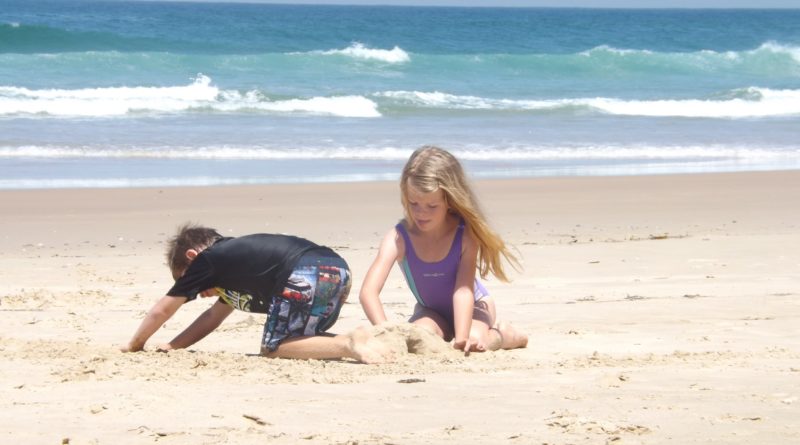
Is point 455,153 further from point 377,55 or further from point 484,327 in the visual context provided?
point 377,55

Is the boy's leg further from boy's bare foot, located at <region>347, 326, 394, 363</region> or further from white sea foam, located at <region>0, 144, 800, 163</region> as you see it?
white sea foam, located at <region>0, 144, 800, 163</region>

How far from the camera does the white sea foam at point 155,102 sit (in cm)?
2052

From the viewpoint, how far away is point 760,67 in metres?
→ 39.2

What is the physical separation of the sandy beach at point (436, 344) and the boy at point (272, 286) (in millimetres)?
119

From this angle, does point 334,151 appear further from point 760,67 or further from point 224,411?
point 760,67

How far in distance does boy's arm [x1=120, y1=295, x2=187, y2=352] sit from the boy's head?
0.49 feet

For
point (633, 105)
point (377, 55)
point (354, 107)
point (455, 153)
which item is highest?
point (377, 55)

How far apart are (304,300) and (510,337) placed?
0.93 meters

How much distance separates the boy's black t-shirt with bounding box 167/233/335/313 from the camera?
4.41 metres

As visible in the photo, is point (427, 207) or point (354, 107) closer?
point (427, 207)

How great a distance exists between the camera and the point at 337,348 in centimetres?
438

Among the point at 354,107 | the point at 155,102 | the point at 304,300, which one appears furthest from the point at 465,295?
the point at 155,102

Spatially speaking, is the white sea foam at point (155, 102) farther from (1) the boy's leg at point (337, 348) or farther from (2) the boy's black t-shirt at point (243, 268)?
(1) the boy's leg at point (337, 348)

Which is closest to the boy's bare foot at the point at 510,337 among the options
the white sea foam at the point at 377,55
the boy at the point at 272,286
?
the boy at the point at 272,286
